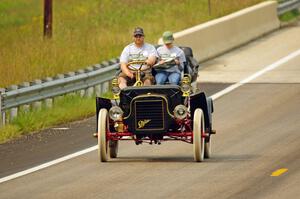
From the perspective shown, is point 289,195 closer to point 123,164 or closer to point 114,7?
point 123,164

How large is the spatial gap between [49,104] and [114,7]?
21738 millimetres

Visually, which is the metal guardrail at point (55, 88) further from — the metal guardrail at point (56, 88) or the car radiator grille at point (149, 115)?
the car radiator grille at point (149, 115)

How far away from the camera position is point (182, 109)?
1644cm

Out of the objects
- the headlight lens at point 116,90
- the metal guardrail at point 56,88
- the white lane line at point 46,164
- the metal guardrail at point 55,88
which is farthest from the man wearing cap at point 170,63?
the metal guardrail at point 56,88

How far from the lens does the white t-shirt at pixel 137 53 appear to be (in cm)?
1762

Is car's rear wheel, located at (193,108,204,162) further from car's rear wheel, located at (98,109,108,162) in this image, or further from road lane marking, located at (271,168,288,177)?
road lane marking, located at (271,168,288,177)

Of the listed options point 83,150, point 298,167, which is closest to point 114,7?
point 83,150

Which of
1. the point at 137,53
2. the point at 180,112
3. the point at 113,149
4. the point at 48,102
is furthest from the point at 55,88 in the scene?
the point at 180,112

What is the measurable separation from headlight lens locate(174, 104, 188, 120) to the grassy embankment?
3.93m

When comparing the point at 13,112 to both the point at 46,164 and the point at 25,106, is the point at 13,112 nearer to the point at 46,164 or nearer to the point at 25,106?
the point at 25,106

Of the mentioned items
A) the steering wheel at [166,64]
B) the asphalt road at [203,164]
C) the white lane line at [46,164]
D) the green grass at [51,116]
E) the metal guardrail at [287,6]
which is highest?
the metal guardrail at [287,6]

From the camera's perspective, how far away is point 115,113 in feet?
54.1

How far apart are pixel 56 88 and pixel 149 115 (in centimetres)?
609

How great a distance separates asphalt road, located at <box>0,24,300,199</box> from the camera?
1389 centimetres
